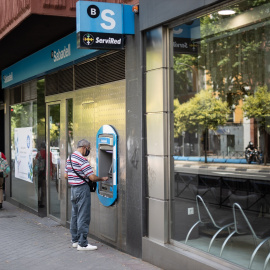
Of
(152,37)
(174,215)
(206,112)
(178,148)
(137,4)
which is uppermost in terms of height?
(137,4)

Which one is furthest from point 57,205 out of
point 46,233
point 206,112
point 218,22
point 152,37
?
point 218,22

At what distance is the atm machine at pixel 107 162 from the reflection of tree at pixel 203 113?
1190mm

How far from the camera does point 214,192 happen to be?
792 cm

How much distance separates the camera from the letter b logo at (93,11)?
23.1 feet

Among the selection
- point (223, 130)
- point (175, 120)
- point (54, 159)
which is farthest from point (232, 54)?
point (54, 159)

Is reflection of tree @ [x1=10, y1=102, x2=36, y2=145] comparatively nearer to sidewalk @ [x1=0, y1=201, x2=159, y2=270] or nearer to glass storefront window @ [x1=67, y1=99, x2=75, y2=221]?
glass storefront window @ [x1=67, y1=99, x2=75, y2=221]

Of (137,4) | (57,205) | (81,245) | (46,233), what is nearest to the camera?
(137,4)

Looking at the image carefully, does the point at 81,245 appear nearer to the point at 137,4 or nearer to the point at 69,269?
the point at 69,269

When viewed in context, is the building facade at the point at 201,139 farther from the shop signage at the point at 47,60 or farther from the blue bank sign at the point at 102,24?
the shop signage at the point at 47,60

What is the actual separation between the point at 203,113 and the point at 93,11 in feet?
9.52

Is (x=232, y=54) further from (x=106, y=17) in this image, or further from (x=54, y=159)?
(x=54, y=159)

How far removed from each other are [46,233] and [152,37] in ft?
→ 14.9

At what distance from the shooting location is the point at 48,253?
7797mm

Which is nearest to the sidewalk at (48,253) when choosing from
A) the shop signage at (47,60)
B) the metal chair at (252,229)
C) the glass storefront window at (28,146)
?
the metal chair at (252,229)
